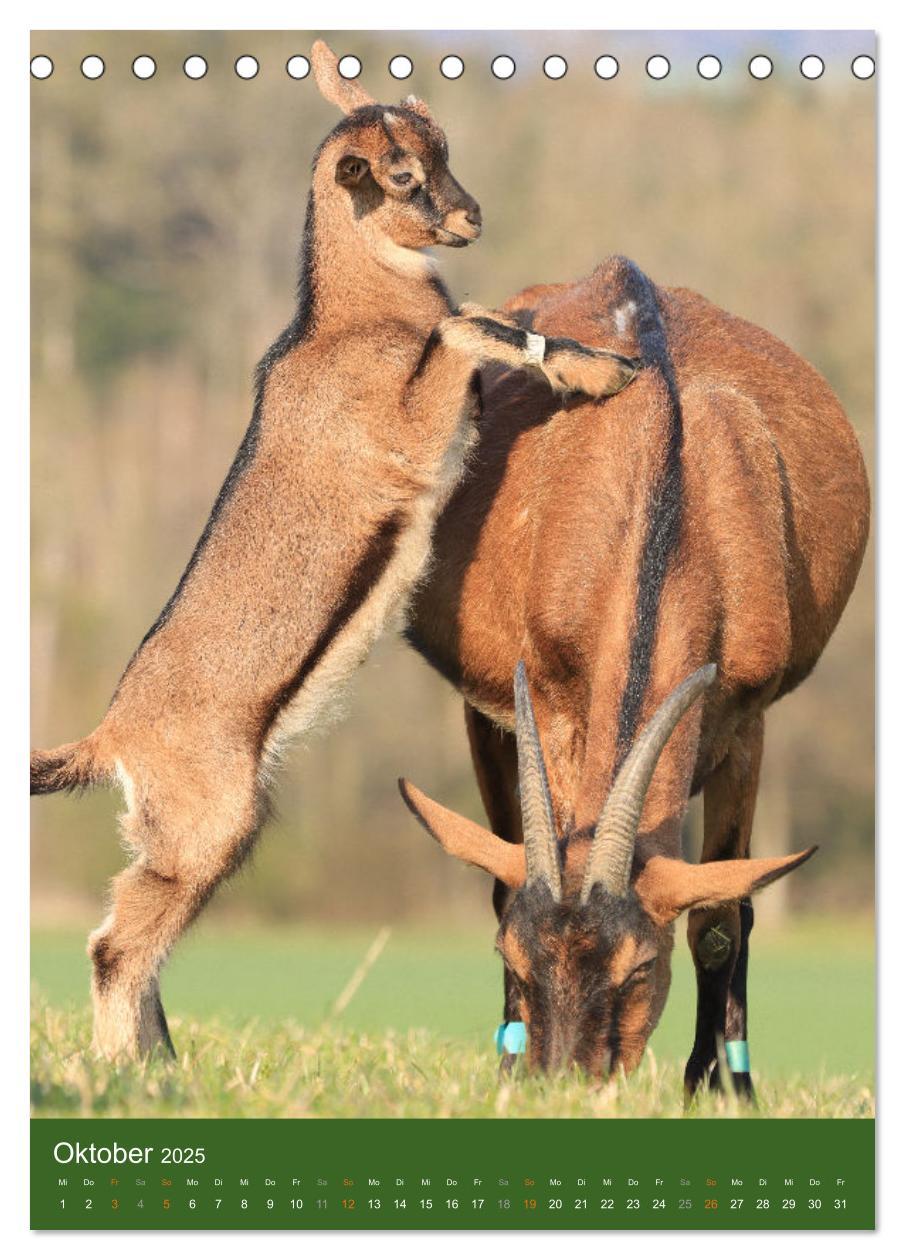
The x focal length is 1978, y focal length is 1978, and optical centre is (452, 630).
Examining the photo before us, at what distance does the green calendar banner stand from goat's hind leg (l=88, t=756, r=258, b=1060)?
149cm

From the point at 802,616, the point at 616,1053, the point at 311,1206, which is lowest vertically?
the point at 311,1206

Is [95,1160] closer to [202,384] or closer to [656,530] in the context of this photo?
[656,530]

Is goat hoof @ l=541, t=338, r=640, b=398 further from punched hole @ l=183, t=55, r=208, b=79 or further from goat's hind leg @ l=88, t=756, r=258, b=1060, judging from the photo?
goat's hind leg @ l=88, t=756, r=258, b=1060

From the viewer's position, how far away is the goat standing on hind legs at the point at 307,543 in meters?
7.87

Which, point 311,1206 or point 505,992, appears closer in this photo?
point 311,1206

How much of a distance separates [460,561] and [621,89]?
2.43 metres

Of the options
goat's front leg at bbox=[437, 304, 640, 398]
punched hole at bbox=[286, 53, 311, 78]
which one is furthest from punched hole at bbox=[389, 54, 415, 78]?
goat's front leg at bbox=[437, 304, 640, 398]

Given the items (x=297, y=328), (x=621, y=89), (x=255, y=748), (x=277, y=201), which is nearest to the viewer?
(x=621, y=89)

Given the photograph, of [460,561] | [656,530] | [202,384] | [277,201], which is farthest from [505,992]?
[202,384]

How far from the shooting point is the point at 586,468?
8336 mm

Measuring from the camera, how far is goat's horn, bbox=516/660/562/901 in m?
6.60

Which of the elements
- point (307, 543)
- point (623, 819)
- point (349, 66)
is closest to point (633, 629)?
point (623, 819)

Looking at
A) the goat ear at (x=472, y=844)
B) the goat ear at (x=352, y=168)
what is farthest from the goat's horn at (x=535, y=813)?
the goat ear at (x=352, y=168)

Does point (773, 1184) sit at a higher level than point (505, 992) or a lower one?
lower
